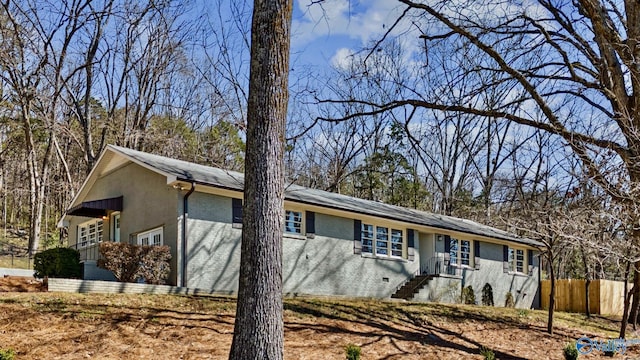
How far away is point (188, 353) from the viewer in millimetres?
9000

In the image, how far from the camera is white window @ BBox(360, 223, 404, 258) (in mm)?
18844

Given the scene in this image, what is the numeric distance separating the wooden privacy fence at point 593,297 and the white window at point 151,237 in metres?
18.1

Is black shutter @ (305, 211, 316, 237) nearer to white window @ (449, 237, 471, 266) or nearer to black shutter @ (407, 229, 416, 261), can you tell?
black shutter @ (407, 229, 416, 261)

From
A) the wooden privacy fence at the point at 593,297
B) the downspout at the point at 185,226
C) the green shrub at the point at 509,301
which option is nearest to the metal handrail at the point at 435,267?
the green shrub at the point at 509,301

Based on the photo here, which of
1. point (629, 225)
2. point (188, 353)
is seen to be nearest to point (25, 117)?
point (188, 353)

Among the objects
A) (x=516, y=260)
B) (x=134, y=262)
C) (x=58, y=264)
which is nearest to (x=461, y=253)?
(x=516, y=260)

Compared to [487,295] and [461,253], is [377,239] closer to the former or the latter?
[461,253]

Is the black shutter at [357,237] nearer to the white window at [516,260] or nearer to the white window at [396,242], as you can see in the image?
the white window at [396,242]

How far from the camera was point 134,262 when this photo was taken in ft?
44.3

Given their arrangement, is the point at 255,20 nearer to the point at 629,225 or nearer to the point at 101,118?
the point at 629,225

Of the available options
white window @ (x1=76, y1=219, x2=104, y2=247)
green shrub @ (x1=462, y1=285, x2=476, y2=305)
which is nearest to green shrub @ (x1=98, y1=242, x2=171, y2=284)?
white window @ (x1=76, y1=219, x2=104, y2=247)

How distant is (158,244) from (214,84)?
4.58 m

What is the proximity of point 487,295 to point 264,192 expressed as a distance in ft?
59.0

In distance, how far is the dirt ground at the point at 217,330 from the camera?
8938mm
